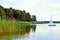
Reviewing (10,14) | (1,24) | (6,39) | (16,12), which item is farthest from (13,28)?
(16,12)

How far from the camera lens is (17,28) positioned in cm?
3412

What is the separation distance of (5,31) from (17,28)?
5094 mm

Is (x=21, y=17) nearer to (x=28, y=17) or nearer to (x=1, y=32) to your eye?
(x=28, y=17)

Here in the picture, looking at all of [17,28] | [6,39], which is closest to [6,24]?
[17,28]

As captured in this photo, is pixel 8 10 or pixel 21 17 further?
pixel 21 17

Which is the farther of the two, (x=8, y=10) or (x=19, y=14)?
(x=19, y=14)

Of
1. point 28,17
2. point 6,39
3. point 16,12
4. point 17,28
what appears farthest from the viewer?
point 28,17

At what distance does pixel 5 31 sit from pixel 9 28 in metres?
1.38

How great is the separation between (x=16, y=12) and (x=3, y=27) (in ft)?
188

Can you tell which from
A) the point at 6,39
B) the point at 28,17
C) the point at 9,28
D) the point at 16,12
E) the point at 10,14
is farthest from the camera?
the point at 28,17

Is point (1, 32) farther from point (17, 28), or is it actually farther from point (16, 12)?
point (16, 12)

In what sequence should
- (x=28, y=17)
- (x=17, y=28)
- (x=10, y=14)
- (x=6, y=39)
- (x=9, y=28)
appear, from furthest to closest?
1. (x=28, y=17)
2. (x=10, y=14)
3. (x=17, y=28)
4. (x=9, y=28)
5. (x=6, y=39)

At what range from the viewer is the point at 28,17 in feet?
330

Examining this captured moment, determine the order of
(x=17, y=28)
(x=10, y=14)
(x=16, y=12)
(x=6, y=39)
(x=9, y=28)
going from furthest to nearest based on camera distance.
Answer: (x=16, y=12) → (x=10, y=14) → (x=17, y=28) → (x=9, y=28) → (x=6, y=39)
